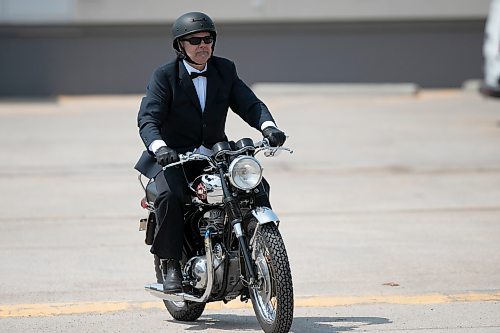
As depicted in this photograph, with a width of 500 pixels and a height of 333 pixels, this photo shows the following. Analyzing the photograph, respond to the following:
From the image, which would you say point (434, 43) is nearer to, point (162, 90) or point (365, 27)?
point (365, 27)

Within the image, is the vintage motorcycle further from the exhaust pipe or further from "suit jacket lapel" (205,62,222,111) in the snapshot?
"suit jacket lapel" (205,62,222,111)

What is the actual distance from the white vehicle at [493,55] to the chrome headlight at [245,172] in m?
11.4

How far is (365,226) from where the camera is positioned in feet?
31.8

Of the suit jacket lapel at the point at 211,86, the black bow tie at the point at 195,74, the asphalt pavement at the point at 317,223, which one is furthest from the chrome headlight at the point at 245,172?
the asphalt pavement at the point at 317,223

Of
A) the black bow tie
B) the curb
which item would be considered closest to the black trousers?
the black bow tie

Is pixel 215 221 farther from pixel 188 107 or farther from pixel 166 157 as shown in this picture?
pixel 188 107

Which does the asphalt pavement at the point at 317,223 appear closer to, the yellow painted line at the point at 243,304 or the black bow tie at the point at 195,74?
the yellow painted line at the point at 243,304

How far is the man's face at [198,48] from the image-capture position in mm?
6094

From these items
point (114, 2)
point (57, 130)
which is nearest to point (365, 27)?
point (114, 2)

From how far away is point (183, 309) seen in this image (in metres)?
6.45

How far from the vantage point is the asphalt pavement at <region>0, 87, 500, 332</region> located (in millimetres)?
6699

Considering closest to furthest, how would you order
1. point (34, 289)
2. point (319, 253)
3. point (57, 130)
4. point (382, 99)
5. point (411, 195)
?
1. point (34, 289)
2. point (319, 253)
3. point (411, 195)
4. point (57, 130)
5. point (382, 99)

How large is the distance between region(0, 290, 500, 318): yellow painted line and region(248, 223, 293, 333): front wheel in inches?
43.8

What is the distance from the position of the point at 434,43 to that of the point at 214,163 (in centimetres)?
1814
